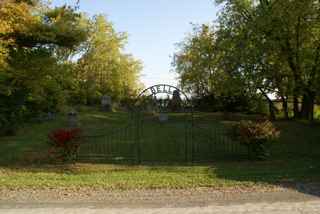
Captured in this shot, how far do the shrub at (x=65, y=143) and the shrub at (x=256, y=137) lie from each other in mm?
5410

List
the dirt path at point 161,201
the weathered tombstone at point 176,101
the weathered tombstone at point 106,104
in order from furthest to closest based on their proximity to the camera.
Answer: the weathered tombstone at point 106,104 → the weathered tombstone at point 176,101 → the dirt path at point 161,201

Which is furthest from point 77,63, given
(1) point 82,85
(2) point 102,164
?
(2) point 102,164

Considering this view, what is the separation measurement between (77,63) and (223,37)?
25.4 metres

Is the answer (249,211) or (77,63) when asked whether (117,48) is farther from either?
(249,211)

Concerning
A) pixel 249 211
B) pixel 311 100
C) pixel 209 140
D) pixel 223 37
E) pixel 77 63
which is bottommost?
pixel 249 211

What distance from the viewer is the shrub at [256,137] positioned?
1555 cm

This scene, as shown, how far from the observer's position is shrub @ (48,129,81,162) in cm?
1495

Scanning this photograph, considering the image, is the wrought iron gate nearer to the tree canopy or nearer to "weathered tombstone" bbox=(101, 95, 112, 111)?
the tree canopy

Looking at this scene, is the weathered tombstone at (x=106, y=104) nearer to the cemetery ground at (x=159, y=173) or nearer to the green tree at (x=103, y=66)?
the green tree at (x=103, y=66)

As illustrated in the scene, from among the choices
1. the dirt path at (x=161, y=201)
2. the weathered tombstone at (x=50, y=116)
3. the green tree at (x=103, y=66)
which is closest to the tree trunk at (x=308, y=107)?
the weathered tombstone at (x=50, y=116)

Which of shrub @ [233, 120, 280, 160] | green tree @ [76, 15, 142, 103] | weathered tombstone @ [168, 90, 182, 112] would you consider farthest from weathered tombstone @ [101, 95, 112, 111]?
shrub @ [233, 120, 280, 160]

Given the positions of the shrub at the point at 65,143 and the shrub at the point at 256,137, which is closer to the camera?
the shrub at the point at 65,143

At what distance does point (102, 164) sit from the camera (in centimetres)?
1496

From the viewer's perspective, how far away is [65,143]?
1505cm
